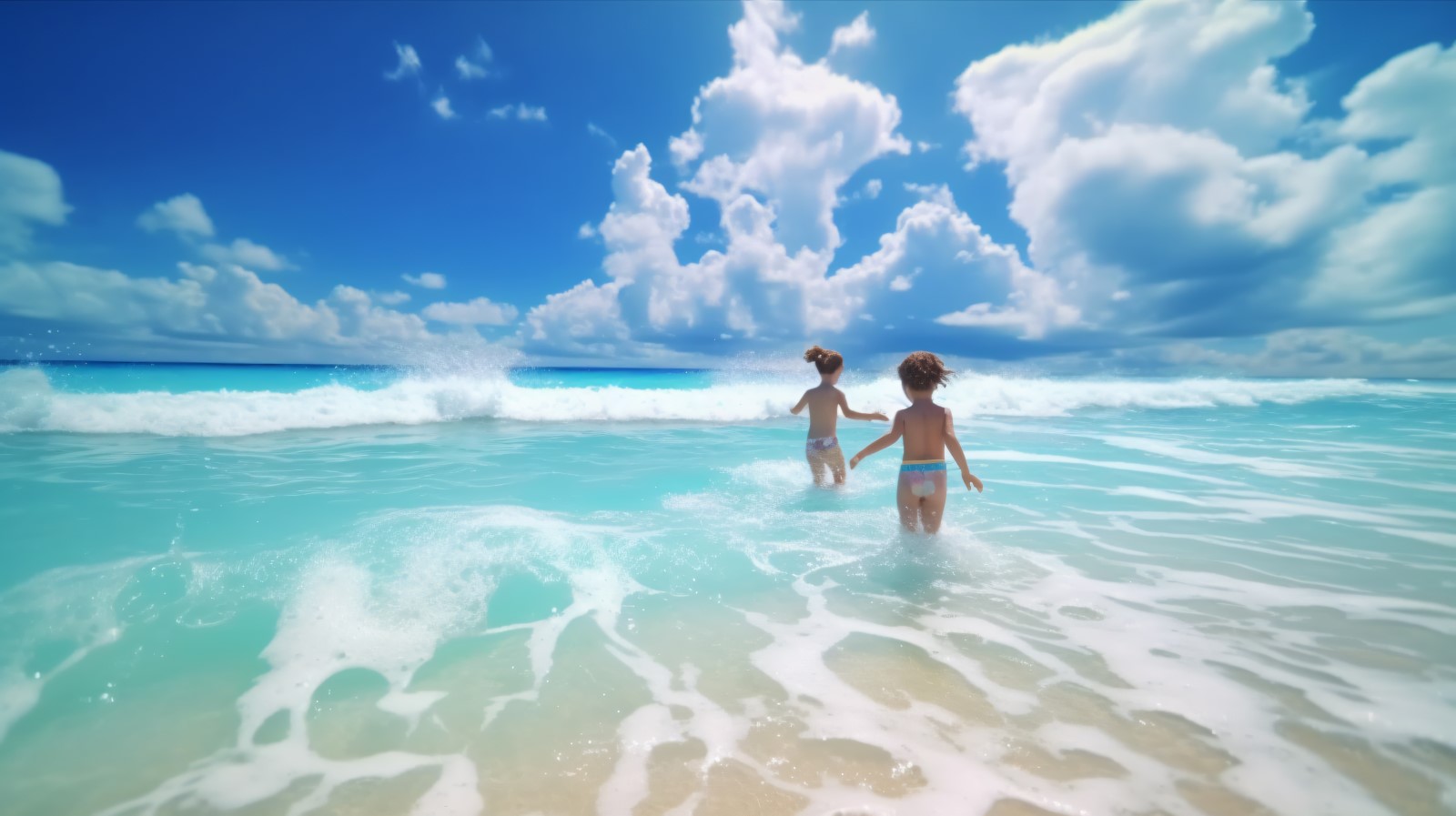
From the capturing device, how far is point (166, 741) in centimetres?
278

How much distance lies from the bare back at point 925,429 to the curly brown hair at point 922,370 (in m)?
0.20

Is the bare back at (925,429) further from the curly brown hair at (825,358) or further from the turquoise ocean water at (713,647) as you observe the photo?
the curly brown hair at (825,358)

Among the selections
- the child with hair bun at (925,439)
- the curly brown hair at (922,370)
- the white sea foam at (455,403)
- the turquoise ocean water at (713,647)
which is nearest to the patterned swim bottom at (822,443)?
the turquoise ocean water at (713,647)

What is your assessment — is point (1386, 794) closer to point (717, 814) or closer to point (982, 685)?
point (982, 685)

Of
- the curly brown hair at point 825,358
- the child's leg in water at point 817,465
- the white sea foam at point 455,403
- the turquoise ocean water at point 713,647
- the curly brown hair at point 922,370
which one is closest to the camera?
the turquoise ocean water at point 713,647

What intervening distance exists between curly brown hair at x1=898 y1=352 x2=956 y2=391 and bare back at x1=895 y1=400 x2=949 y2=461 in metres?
0.20

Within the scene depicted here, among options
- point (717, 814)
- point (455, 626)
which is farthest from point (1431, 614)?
point (455, 626)

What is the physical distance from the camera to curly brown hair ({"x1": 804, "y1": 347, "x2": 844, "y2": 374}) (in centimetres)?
776

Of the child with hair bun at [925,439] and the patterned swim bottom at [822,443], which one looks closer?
the child with hair bun at [925,439]

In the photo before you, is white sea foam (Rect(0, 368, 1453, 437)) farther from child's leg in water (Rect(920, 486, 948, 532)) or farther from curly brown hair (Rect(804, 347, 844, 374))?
child's leg in water (Rect(920, 486, 948, 532))

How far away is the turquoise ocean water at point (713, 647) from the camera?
2.51 metres

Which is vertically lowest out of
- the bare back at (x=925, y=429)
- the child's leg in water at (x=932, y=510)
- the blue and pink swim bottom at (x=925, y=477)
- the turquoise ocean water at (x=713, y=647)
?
the turquoise ocean water at (x=713, y=647)

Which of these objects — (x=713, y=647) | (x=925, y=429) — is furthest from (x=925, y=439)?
(x=713, y=647)

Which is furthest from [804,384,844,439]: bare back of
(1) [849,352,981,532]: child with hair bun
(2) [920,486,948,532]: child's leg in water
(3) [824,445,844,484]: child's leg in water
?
(2) [920,486,948,532]: child's leg in water
